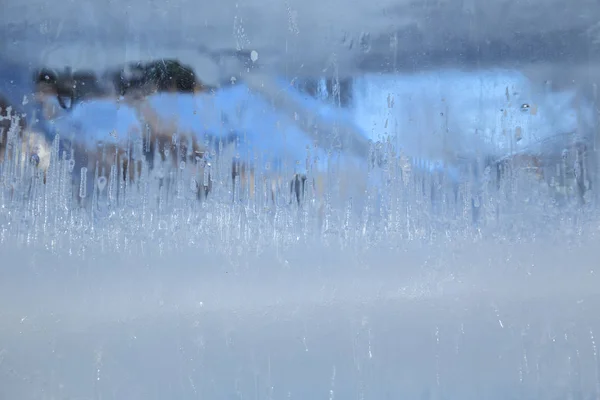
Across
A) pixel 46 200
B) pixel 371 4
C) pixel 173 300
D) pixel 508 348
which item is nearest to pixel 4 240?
pixel 46 200

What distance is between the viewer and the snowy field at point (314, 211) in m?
1.83

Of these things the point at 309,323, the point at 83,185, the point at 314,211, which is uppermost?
the point at 83,185

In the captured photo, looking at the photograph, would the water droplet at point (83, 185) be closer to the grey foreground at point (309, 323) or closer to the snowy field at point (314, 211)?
the snowy field at point (314, 211)

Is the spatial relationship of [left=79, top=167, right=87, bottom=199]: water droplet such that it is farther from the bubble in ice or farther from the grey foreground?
the grey foreground

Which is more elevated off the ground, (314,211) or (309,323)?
(314,211)

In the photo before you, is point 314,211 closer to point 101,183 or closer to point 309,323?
point 309,323

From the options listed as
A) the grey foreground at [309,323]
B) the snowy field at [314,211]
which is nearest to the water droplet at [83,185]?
the snowy field at [314,211]

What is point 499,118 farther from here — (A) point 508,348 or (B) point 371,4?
(A) point 508,348

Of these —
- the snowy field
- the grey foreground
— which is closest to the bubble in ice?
the snowy field

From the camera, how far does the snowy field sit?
183 cm

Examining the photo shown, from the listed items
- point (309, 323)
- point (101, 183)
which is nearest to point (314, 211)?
point (309, 323)

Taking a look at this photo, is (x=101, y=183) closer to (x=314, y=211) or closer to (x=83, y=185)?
(x=83, y=185)

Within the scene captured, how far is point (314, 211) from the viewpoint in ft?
6.27

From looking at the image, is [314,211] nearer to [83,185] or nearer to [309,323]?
[309,323]
